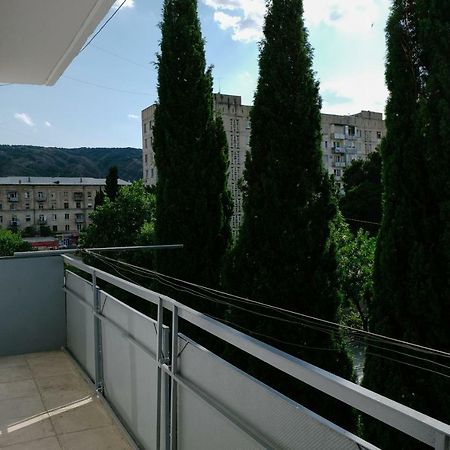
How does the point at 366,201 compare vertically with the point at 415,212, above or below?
below

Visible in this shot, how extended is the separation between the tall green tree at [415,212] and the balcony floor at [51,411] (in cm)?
195

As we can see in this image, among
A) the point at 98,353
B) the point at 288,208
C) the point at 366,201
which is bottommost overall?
the point at 98,353

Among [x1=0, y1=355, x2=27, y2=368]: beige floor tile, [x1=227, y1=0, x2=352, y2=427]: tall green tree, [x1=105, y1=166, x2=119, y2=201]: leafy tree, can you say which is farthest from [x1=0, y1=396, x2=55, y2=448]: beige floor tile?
[x1=105, y1=166, x2=119, y2=201]: leafy tree

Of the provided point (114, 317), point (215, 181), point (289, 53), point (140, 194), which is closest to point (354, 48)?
point (289, 53)

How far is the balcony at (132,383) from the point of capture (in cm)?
118

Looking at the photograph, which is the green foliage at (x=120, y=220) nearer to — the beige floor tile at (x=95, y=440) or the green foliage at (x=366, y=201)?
the green foliage at (x=366, y=201)

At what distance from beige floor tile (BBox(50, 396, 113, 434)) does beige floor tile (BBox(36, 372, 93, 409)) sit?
0.34ft

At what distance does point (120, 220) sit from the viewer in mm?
16000

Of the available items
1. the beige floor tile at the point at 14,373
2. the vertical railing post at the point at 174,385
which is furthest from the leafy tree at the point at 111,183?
the vertical railing post at the point at 174,385

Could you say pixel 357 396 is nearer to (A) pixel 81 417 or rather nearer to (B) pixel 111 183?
(A) pixel 81 417

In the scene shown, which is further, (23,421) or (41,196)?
(41,196)

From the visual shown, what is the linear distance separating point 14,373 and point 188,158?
14.2 feet

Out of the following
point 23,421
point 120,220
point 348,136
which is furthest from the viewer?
point 348,136

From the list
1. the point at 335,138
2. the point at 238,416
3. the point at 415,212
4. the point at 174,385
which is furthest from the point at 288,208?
the point at 335,138
